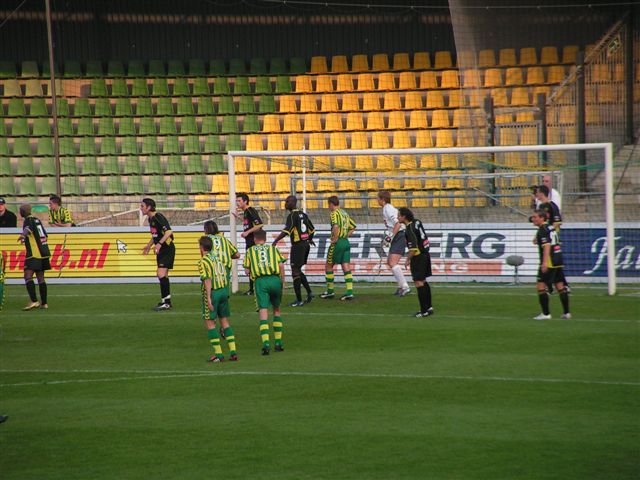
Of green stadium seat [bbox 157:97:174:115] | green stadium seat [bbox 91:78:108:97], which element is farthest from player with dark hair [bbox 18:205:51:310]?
green stadium seat [bbox 91:78:108:97]

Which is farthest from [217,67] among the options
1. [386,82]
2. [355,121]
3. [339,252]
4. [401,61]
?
[339,252]

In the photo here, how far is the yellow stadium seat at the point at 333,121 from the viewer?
29.9m

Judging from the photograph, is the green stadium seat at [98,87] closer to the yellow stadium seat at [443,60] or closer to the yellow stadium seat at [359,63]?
the yellow stadium seat at [359,63]

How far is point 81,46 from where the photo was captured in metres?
31.9

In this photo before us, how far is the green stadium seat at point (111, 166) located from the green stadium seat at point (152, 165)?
87 centimetres

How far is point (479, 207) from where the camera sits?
22.3m

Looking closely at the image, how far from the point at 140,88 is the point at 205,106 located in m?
2.33

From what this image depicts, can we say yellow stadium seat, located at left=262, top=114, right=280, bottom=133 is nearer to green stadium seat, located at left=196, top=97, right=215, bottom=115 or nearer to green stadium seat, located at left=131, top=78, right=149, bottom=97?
green stadium seat, located at left=196, top=97, right=215, bottom=115

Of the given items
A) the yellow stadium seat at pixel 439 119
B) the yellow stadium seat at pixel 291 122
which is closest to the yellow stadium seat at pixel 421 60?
the yellow stadium seat at pixel 439 119

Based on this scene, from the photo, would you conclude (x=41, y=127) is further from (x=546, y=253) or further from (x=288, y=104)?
(x=546, y=253)

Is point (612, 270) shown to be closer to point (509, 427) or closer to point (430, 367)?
point (430, 367)

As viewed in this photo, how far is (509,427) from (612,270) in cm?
985

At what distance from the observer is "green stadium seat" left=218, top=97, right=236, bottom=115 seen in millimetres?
30516

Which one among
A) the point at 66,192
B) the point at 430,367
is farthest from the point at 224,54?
the point at 430,367
